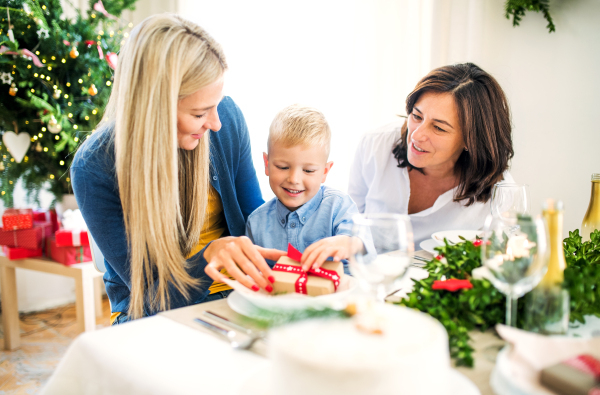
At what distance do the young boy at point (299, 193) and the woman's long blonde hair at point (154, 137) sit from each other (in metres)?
0.36

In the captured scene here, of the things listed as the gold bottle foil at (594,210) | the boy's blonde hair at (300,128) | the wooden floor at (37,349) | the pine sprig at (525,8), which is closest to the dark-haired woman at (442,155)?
the boy's blonde hair at (300,128)

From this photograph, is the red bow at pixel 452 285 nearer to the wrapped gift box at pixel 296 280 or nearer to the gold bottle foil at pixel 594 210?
the wrapped gift box at pixel 296 280

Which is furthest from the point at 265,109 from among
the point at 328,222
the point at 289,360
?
the point at 289,360

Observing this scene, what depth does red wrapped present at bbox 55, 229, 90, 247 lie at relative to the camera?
259cm

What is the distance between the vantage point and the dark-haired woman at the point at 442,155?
1.73 meters

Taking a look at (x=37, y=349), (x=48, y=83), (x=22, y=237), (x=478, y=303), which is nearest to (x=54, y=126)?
(x=48, y=83)

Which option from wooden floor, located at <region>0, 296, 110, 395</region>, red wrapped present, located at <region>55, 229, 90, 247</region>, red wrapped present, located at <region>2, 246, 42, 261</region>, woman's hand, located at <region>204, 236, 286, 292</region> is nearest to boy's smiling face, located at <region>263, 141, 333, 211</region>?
woman's hand, located at <region>204, 236, 286, 292</region>

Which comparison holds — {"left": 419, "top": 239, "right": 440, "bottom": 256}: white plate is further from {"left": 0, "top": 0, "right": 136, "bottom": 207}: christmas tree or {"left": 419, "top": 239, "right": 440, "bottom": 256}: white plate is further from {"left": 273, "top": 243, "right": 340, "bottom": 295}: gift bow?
{"left": 0, "top": 0, "right": 136, "bottom": 207}: christmas tree

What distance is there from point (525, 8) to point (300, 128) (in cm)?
163

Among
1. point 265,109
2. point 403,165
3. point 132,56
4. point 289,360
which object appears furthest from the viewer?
point 265,109

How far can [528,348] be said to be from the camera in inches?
23.1

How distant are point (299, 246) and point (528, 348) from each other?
103cm

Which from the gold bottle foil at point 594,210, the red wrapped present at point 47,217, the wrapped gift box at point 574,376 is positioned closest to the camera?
the wrapped gift box at point 574,376

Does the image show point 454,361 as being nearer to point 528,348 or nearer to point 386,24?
point 528,348
